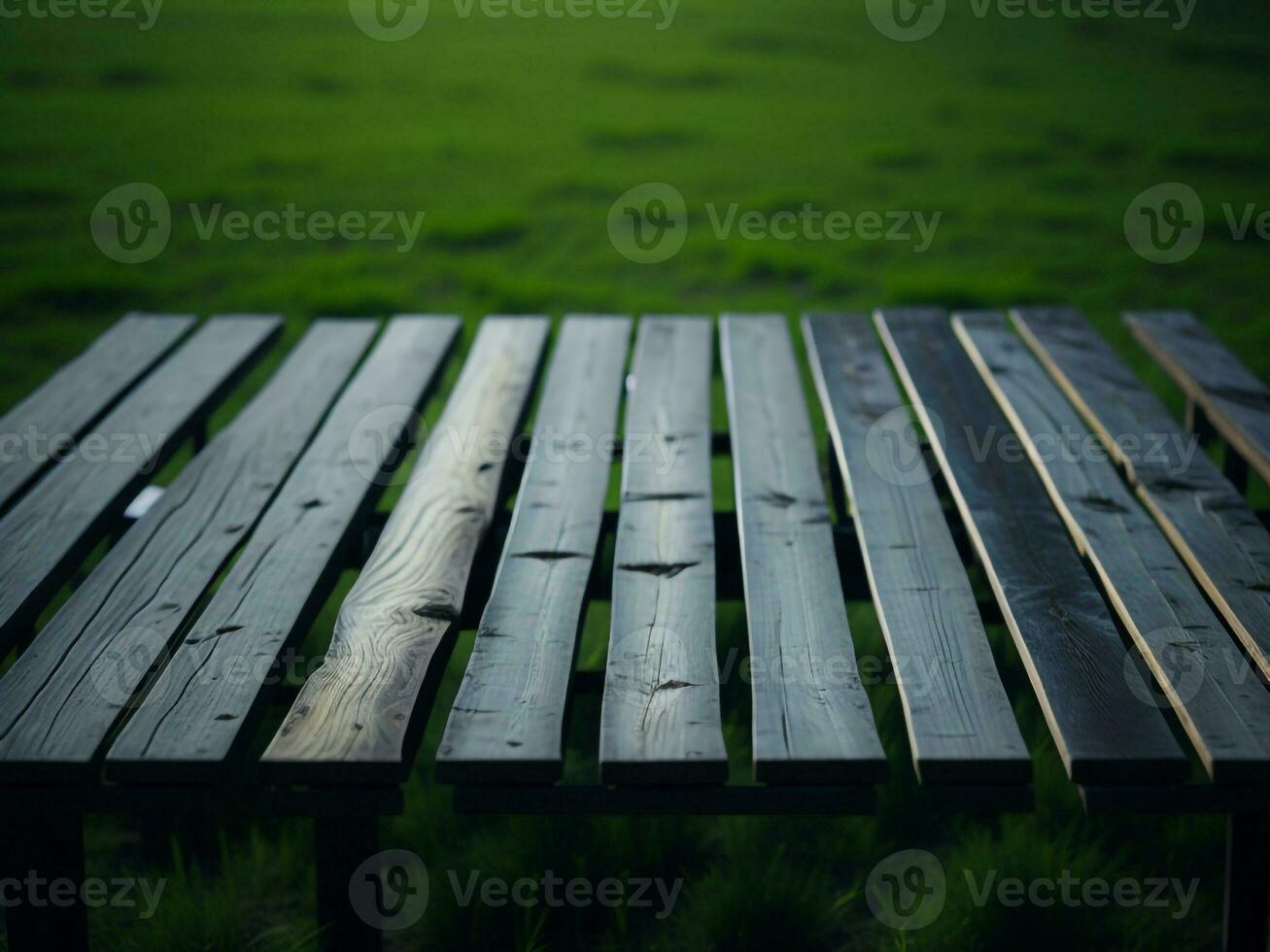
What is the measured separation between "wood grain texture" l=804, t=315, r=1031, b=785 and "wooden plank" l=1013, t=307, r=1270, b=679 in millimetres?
286

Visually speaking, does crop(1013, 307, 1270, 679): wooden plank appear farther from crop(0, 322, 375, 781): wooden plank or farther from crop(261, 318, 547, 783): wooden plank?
crop(0, 322, 375, 781): wooden plank

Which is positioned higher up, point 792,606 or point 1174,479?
point 1174,479

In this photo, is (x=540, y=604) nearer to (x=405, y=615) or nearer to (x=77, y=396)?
(x=405, y=615)

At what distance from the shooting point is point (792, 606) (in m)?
1.36

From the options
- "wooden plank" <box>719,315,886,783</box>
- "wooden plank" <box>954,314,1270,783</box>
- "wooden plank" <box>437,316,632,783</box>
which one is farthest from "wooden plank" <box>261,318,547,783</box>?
"wooden plank" <box>954,314,1270,783</box>

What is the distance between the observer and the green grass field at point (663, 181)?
160cm

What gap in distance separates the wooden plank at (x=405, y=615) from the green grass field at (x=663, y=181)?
392 millimetres

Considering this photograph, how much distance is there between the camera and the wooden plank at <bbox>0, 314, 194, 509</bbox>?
72.1 inches

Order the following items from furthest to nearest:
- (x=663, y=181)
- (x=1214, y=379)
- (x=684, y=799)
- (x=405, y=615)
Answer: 1. (x=663, y=181)
2. (x=1214, y=379)
3. (x=405, y=615)
4. (x=684, y=799)

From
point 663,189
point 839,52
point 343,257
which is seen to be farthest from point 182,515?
point 839,52

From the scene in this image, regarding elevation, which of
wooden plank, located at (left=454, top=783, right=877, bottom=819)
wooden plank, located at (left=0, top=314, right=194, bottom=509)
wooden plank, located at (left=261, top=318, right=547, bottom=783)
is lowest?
wooden plank, located at (left=454, top=783, right=877, bottom=819)

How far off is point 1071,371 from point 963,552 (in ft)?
1.53

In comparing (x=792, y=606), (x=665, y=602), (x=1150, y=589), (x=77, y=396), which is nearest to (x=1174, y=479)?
(x=1150, y=589)

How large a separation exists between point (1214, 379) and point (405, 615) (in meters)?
1.47
